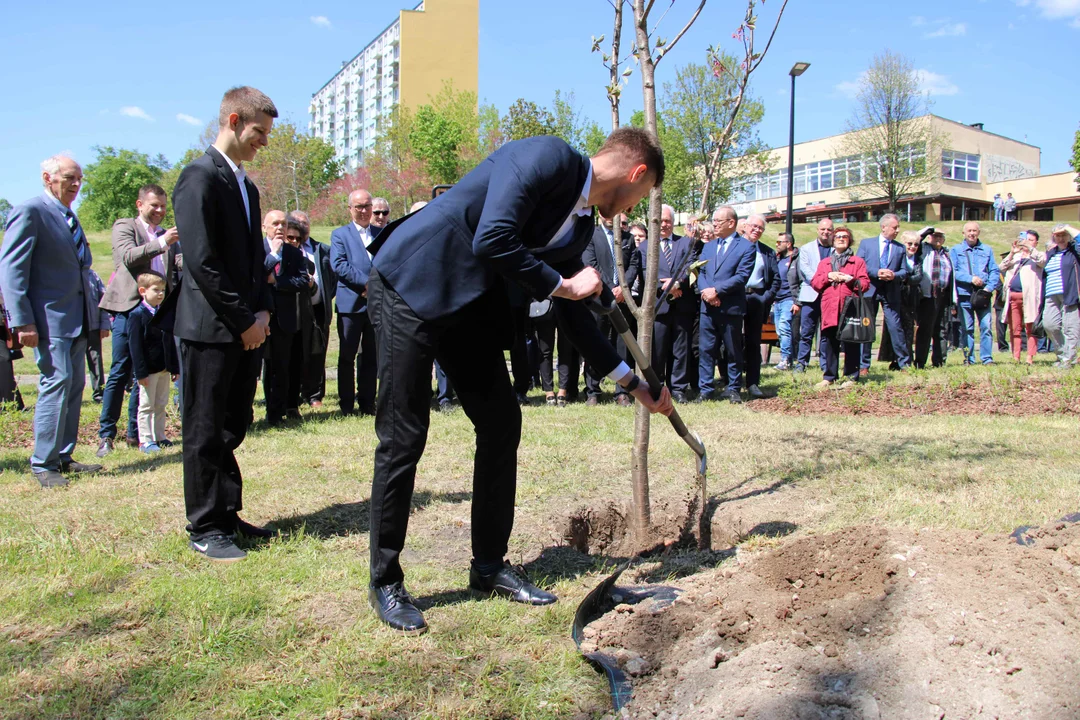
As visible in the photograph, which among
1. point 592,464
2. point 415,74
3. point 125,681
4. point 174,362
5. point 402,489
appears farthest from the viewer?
Answer: point 415,74

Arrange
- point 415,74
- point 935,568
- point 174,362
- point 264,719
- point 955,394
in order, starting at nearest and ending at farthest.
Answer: point 264,719
point 935,568
point 174,362
point 955,394
point 415,74

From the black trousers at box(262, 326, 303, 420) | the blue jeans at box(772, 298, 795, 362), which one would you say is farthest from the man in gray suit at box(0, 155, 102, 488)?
the blue jeans at box(772, 298, 795, 362)

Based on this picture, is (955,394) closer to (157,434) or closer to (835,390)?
(835,390)

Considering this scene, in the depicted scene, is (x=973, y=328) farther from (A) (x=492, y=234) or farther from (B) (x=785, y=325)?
(A) (x=492, y=234)

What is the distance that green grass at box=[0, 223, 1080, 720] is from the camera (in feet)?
8.84

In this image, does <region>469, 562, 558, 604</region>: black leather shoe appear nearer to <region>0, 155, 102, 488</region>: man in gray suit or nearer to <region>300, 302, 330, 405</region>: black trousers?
<region>0, 155, 102, 488</region>: man in gray suit

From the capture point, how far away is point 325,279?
30.0 ft

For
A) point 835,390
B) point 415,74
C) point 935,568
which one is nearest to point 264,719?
point 935,568

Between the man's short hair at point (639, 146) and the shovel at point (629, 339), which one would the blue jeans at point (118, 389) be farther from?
the man's short hair at point (639, 146)

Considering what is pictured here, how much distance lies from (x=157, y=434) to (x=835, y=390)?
7.22 m

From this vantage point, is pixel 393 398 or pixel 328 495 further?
pixel 328 495

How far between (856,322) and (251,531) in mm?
7768

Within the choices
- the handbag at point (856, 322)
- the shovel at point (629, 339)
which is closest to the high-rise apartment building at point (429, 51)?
the handbag at point (856, 322)

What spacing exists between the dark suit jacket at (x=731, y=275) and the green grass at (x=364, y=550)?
2003 millimetres
